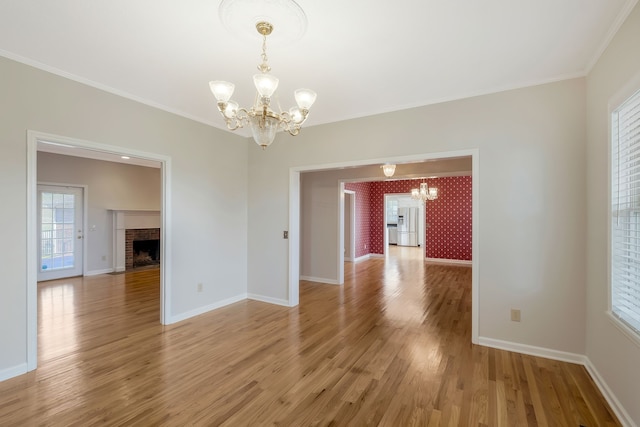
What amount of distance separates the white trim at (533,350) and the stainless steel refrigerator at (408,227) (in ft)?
34.7

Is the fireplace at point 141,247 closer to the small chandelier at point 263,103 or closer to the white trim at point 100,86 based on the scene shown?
the white trim at point 100,86

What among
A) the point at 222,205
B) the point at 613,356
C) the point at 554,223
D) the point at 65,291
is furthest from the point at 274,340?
the point at 65,291

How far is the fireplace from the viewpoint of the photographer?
24.8 ft

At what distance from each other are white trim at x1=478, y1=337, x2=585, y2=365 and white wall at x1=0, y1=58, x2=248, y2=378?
359 centimetres

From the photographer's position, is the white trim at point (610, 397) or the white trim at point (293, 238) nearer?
the white trim at point (610, 397)

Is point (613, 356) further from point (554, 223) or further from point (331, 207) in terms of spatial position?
point (331, 207)

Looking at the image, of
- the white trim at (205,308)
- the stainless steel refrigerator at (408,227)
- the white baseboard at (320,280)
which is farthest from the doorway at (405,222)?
the white trim at (205,308)

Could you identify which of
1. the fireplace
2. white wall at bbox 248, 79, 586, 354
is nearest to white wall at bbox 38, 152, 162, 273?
the fireplace

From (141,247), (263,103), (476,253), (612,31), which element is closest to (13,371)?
(263,103)

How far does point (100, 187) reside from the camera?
23.3 feet

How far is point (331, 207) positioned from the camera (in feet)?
20.4

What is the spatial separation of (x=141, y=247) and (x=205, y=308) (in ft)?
16.3

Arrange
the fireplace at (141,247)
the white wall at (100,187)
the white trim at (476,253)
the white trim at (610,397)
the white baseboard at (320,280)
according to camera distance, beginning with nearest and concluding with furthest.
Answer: the white trim at (610,397) < the white trim at (476,253) < the white baseboard at (320,280) < the white wall at (100,187) < the fireplace at (141,247)

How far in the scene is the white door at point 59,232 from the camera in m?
6.23
